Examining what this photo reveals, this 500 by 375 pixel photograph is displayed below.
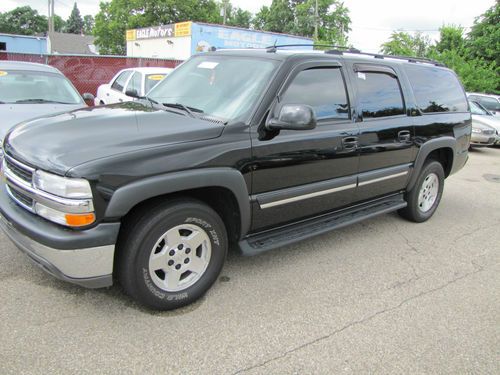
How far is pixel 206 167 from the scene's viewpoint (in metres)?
3.00

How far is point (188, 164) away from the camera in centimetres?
291

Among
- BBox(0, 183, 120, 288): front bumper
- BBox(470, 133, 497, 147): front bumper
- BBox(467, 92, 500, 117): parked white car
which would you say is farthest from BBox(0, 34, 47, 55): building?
BBox(0, 183, 120, 288): front bumper

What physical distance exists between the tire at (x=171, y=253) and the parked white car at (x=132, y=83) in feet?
21.3

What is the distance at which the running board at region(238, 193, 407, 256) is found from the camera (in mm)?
3482

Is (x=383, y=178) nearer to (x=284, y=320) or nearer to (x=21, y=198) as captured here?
(x=284, y=320)

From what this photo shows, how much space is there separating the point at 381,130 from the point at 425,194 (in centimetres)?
161

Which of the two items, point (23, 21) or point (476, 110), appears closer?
point (476, 110)

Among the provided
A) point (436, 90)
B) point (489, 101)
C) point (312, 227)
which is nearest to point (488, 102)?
point (489, 101)

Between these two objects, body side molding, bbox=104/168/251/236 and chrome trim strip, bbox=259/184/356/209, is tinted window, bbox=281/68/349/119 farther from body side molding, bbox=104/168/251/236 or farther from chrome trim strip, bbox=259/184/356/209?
body side molding, bbox=104/168/251/236

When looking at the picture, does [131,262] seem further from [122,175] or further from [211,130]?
[211,130]

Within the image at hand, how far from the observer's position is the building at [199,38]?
25875mm

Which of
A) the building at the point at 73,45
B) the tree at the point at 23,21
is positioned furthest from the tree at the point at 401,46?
the tree at the point at 23,21

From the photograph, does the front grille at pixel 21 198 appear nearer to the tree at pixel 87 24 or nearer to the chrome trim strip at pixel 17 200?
the chrome trim strip at pixel 17 200

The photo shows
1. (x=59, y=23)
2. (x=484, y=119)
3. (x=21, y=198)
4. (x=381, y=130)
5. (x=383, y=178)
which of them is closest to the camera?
(x=21, y=198)
